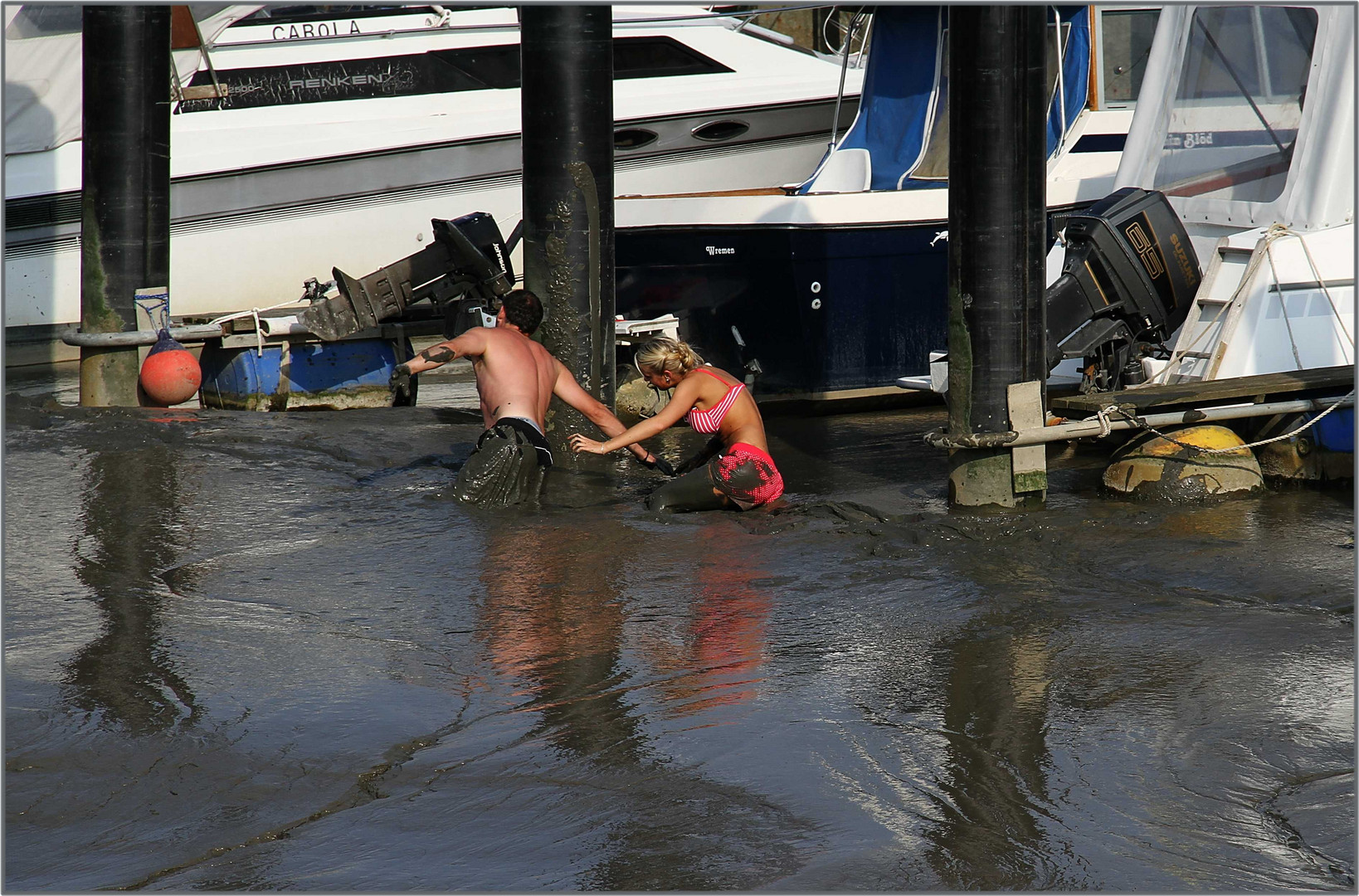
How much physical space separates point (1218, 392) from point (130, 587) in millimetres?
5442

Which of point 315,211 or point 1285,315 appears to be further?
point 315,211

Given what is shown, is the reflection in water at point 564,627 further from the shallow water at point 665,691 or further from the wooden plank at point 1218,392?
the wooden plank at point 1218,392

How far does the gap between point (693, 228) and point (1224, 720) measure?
6.64 meters

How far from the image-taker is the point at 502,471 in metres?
7.13

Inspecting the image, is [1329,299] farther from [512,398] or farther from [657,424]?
[512,398]

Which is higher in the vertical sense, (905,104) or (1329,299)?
(905,104)

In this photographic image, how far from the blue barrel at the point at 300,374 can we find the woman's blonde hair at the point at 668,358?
3557 millimetres

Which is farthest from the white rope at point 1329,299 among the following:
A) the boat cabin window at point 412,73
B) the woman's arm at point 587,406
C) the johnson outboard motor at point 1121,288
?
the boat cabin window at point 412,73

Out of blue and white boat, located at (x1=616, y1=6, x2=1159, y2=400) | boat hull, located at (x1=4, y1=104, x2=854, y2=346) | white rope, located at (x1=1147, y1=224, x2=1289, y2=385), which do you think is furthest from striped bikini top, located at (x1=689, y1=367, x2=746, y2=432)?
boat hull, located at (x1=4, y1=104, x2=854, y2=346)

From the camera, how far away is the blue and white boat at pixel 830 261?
10055mm

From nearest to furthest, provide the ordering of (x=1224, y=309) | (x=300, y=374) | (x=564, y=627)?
(x=564, y=627)
(x=1224, y=309)
(x=300, y=374)

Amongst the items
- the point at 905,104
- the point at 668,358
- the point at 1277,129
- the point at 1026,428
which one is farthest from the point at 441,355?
the point at 905,104

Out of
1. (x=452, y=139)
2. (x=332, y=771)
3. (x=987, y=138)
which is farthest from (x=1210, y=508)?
(x=452, y=139)

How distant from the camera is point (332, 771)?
3.77 m
